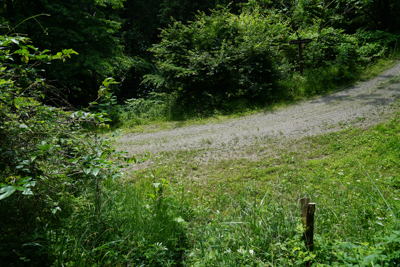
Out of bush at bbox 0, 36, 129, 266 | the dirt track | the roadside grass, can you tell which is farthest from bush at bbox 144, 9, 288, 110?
bush at bbox 0, 36, 129, 266

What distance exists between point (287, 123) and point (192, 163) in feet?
10.2

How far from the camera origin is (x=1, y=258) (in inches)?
71.1

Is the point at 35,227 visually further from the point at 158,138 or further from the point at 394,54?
the point at 394,54

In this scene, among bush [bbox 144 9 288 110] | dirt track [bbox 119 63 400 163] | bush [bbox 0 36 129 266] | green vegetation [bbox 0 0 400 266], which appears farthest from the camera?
bush [bbox 144 9 288 110]

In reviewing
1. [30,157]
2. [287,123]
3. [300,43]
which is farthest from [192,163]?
[300,43]

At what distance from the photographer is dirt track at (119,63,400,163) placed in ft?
17.7

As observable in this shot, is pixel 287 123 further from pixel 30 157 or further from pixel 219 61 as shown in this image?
pixel 30 157

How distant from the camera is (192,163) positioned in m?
4.77

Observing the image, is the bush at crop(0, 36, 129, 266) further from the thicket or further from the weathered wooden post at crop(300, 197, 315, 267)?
the weathered wooden post at crop(300, 197, 315, 267)

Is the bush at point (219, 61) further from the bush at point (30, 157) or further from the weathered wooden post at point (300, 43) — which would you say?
the bush at point (30, 157)

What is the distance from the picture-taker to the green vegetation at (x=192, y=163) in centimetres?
185

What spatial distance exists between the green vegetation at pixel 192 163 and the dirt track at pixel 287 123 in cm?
43

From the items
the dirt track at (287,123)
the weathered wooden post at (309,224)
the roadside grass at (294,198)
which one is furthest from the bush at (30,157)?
the dirt track at (287,123)

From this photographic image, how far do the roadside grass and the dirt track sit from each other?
45 cm
